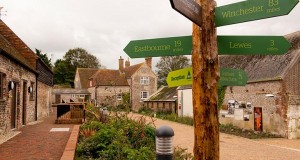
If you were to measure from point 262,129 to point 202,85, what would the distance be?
1890cm

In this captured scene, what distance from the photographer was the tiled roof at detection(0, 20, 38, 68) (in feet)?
65.7

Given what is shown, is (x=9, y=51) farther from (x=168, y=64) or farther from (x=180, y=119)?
(x=168, y=64)

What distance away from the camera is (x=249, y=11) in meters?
3.61

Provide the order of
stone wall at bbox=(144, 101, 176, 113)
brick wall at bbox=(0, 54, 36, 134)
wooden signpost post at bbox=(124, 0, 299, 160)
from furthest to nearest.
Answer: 1. stone wall at bbox=(144, 101, 176, 113)
2. brick wall at bbox=(0, 54, 36, 134)
3. wooden signpost post at bbox=(124, 0, 299, 160)

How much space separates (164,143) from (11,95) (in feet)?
42.4

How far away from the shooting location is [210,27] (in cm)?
357

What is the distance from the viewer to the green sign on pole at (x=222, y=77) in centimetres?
397

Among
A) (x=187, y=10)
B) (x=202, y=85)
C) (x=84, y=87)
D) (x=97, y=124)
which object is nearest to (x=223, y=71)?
(x=202, y=85)

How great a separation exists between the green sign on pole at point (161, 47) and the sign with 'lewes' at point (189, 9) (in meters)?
0.45

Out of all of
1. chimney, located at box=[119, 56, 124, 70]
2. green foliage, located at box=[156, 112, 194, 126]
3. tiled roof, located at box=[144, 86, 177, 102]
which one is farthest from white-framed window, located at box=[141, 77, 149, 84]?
green foliage, located at box=[156, 112, 194, 126]

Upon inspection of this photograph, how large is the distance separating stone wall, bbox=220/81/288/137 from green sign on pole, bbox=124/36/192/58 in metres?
17.3

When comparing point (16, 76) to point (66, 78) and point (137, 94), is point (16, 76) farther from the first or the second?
point (66, 78)

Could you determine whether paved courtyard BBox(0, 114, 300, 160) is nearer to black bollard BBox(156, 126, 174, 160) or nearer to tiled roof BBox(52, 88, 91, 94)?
black bollard BBox(156, 126, 174, 160)

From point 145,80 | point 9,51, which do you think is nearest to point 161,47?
point 9,51
